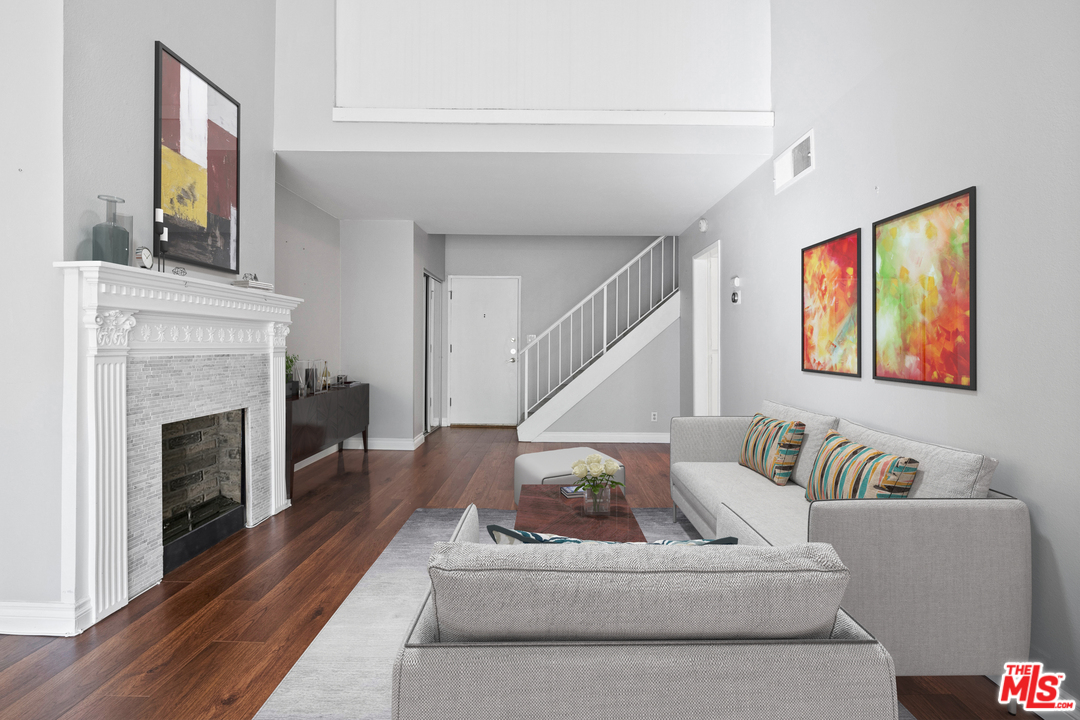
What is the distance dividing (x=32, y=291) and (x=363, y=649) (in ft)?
6.46

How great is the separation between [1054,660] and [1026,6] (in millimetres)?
2155

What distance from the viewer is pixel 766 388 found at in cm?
438

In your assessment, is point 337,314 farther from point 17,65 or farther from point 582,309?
point 17,65

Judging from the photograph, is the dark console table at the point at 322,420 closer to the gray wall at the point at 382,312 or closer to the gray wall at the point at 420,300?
the gray wall at the point at 382,312

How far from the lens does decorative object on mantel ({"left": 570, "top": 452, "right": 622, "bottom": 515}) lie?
289 centimetres

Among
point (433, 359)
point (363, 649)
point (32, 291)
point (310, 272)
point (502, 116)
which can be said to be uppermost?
point (502, 116)

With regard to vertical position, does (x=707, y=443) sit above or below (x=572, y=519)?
above

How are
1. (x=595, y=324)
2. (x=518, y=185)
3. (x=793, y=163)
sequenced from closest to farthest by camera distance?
(x=793, y=163) < (x=518, y=185) < (x=595, y=324)

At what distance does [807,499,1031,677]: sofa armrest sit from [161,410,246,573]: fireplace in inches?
121

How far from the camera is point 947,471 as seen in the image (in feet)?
6.84

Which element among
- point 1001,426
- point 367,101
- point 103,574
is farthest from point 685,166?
point 103,574

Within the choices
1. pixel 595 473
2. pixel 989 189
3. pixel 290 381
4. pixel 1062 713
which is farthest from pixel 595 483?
pixel 290 381

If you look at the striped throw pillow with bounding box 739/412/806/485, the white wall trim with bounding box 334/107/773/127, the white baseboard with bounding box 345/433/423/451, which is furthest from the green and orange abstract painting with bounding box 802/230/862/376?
the white baseboard with bounding box 345/433/423/451

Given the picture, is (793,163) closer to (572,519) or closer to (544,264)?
(572,519)
